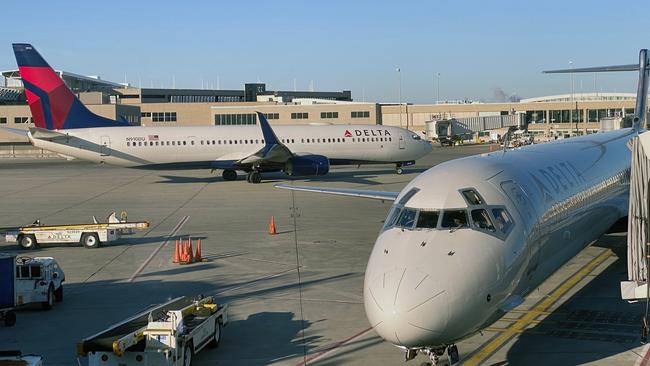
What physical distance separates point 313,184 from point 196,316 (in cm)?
3265

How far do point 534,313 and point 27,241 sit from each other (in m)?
17.9

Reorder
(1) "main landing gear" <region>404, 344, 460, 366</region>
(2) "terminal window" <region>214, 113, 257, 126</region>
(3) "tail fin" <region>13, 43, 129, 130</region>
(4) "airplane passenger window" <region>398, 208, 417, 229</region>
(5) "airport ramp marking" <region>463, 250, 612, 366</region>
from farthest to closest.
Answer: (2) "terminal window" <region>214, 113, 257, 126</region>
(3) "tail fin" <region>13, 43, 129, 130</region>
(5) "airport ramp marking" <region>463, 250, 612, 366</region>
(4) "airplane passenger window" <region>398, 208, 417, 229</region>
(1) "main landing gear" <region>404, 344, 460, 366</region>

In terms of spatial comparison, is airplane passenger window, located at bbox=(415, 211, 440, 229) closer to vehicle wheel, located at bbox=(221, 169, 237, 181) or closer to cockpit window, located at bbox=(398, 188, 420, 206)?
cockpit window, located at bbox=(398, 188, 420, 206)

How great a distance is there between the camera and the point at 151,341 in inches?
504

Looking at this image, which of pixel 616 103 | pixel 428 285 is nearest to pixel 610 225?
pixel 428 285

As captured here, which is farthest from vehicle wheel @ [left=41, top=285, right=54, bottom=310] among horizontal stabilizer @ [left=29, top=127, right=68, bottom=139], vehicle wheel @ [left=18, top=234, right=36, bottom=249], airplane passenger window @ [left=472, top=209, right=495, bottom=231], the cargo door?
horizontal stabilizer @ [left=29, top=127, right=68, bottom=139]

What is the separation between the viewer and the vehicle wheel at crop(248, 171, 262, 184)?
163ft

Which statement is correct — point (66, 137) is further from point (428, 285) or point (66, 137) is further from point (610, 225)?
point (428, 285)

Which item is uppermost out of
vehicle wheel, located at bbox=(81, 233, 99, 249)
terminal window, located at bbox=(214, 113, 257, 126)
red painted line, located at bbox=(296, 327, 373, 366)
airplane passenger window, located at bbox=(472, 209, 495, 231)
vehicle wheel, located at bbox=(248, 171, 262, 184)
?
terminal window, located at bbox=(214, 113, 257, 126)

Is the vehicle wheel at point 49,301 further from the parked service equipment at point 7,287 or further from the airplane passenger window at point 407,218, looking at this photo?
the airplane passenger window at point 407,218

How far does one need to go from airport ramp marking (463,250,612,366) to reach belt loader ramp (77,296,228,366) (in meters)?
4.84

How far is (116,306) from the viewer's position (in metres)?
17.9

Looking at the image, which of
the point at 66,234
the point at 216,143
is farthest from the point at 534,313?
the point at 216,143

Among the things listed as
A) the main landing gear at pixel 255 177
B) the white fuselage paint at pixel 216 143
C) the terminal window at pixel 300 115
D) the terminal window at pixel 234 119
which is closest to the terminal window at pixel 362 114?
the terminal window at pixel 300 115
